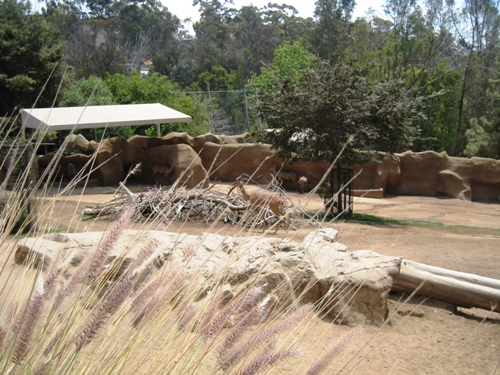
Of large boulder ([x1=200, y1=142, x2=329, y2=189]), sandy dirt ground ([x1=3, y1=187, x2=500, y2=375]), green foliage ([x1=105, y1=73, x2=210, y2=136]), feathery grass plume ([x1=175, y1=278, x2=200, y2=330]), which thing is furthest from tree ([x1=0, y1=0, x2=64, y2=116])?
feathery grass plume ([x1=175, y1=278, x2=200, y2=330])

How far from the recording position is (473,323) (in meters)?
4.77

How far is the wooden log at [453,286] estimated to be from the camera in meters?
4.93

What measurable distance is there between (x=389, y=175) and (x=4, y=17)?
13.7m

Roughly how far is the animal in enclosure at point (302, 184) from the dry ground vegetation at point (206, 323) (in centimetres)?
514

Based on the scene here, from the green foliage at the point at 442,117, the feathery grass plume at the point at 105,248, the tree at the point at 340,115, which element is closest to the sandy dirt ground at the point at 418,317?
the feathery grass plume at the point at 105,248

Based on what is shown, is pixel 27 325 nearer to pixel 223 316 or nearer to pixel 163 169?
pixel 223 316

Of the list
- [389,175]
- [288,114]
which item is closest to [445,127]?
[389,175]

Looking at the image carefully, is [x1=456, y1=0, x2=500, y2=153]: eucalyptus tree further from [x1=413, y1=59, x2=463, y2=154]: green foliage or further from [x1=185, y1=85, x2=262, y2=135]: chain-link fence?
[x1=185, y1=85, x2=262, y2=135]: chain-link fence

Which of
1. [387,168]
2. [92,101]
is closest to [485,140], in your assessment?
[387,168]

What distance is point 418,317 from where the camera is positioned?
4.89 m

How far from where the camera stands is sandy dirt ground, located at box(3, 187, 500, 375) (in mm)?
2711

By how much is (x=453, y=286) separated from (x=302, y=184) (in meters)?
11.7

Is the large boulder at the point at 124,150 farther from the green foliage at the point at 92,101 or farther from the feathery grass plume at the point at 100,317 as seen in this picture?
Answer: the feathery grass plume at the point at 100,317

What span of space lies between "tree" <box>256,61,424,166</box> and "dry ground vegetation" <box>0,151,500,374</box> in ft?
5.96
